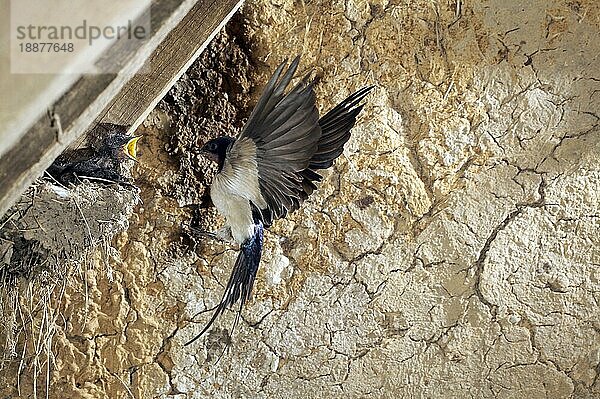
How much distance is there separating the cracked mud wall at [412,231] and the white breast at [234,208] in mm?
292

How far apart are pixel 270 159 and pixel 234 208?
0.77 feet

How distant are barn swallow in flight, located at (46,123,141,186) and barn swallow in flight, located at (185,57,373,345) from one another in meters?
0.20

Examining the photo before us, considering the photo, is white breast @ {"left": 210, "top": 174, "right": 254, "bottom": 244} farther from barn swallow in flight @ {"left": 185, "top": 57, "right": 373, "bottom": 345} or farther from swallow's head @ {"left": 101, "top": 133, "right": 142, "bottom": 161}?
swallow's head @ {"left": 101, "top": 133, "right": 142, "bottom": 161}

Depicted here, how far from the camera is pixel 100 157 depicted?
1.48 meters

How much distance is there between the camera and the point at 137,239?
6.33 feet

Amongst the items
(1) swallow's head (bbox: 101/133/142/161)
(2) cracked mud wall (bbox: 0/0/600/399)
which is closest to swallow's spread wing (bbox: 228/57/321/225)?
(1) swallow's head (bbox: 101/133/142/161)

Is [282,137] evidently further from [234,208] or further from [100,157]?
[100,157]

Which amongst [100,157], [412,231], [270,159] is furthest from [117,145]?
[412,231]

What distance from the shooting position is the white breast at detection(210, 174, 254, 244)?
1563 millimetres

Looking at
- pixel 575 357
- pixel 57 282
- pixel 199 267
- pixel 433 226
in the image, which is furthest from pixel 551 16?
pixel 57 282

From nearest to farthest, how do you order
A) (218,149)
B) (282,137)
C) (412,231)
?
1. (282,137)
2. (218,149)
3. (412,231)

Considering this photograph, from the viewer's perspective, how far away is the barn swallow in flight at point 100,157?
1.42 metres

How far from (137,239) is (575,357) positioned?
1.30 metres

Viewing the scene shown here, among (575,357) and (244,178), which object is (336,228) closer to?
(244,178)
